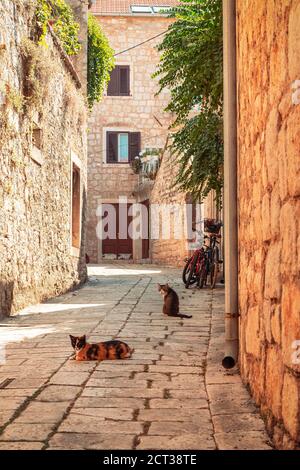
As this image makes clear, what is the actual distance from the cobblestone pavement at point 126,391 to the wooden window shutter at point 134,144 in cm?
1698

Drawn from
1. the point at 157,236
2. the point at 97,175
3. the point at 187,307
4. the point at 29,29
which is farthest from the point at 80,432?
the point at 97,175

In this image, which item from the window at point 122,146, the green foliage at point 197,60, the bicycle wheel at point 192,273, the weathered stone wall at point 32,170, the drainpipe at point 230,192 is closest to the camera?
the drainpipe at point 230,192

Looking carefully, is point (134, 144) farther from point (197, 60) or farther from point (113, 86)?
point (197, 60)

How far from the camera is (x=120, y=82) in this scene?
23984 millimetres

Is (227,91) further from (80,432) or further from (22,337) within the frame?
(22,337)

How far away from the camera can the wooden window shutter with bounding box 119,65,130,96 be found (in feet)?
78.5

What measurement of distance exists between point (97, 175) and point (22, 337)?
17.9 m

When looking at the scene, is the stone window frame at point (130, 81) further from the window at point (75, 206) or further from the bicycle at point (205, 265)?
the bicycle at point (205, 265)

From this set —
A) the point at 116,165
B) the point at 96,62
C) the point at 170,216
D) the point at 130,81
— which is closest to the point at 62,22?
the point at 96,62

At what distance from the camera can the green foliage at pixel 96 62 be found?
45.6 ft

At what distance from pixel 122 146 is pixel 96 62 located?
31.8 ft

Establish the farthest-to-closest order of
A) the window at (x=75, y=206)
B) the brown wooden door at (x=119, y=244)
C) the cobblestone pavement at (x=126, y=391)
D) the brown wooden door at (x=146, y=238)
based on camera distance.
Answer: the brown wooden door at (x=119, y=244) < the brown wooden door at (x=146, y=238) < the window at (x=75, y=206) < the cobblestone pavement at (x=126, y=391)

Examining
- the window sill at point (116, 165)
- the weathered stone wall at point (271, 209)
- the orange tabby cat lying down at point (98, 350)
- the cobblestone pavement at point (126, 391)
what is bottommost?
the cobblestone pavement at point (126, 391)

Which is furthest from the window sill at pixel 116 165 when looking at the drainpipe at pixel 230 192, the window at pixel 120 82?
the drainpipe at pixel 230 192
